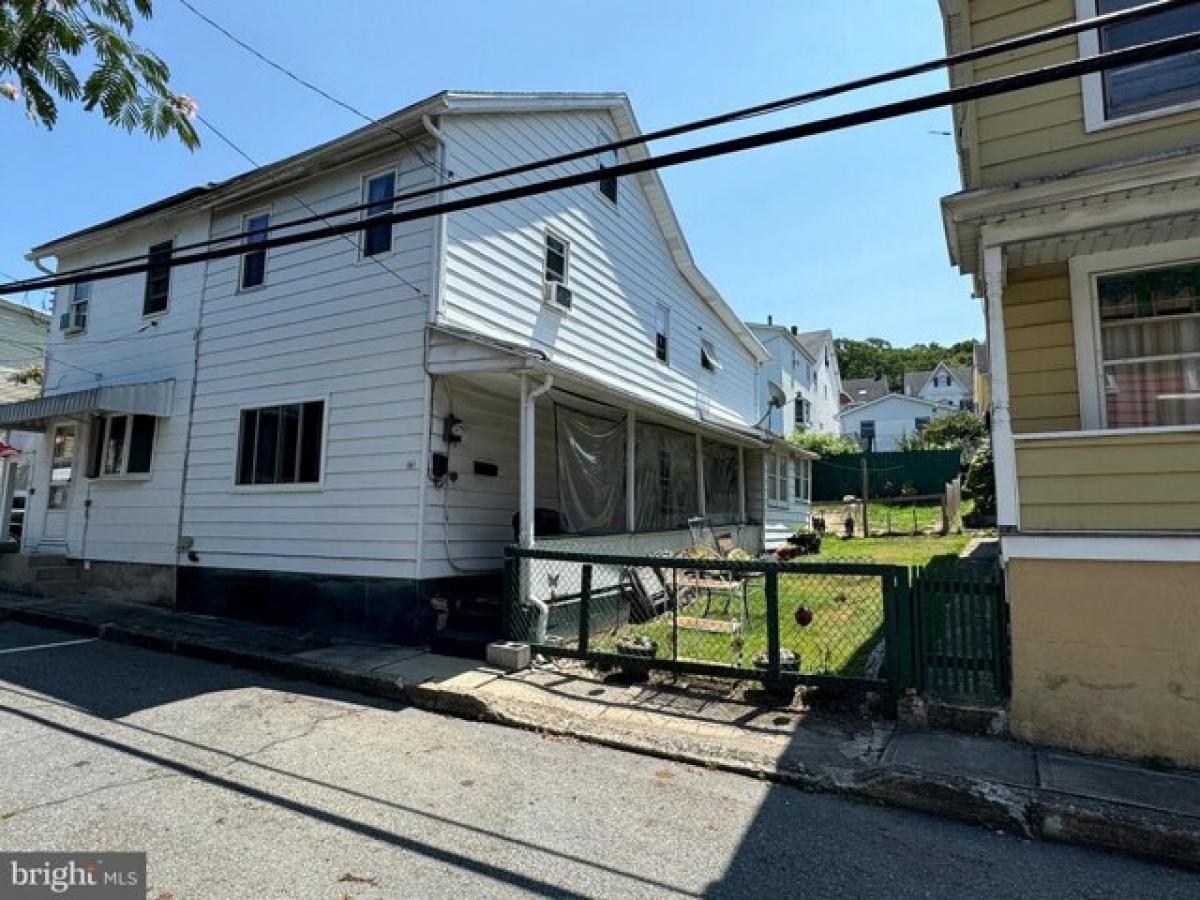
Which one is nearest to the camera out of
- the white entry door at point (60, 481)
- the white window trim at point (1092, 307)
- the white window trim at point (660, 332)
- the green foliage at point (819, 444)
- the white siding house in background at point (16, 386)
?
the white window trim at point (1092, 307)

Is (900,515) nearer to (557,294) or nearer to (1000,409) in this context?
(557,294)

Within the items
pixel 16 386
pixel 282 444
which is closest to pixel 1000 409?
pixel 282 444

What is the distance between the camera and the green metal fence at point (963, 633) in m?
5.16

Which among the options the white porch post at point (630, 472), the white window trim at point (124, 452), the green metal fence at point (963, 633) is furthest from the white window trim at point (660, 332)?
the green metal fence at point (963, 633)

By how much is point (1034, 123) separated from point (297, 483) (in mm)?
8807

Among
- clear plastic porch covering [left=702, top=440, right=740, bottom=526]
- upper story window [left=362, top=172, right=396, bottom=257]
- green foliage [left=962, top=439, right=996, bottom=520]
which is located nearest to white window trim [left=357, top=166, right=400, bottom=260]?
upper story window [left=362, top=172, right=396, bottom=257]

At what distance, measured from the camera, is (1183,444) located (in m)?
4.75

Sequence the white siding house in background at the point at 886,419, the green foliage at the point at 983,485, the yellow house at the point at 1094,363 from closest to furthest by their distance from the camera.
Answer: the yellow house at the point at 1094,363 → the green foliage at the point at 983,485 → the white siding house in background at the point at 886,419

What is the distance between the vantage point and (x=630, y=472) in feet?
32.9

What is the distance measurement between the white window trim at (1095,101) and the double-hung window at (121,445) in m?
12.4

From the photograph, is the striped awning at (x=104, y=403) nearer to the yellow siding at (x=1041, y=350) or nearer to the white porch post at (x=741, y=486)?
the yellow siding at (x=1041, y=350)

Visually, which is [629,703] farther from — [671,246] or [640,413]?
[671,246]

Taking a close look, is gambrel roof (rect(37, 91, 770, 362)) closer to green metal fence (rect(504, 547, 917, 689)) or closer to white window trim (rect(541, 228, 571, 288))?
white window trim (rect(541, 228, 571, 288))

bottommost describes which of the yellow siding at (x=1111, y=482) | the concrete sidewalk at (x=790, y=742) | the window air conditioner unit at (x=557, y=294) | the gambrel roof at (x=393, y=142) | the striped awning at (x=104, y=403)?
the concrete sidewalk at (x=790, y=742)
